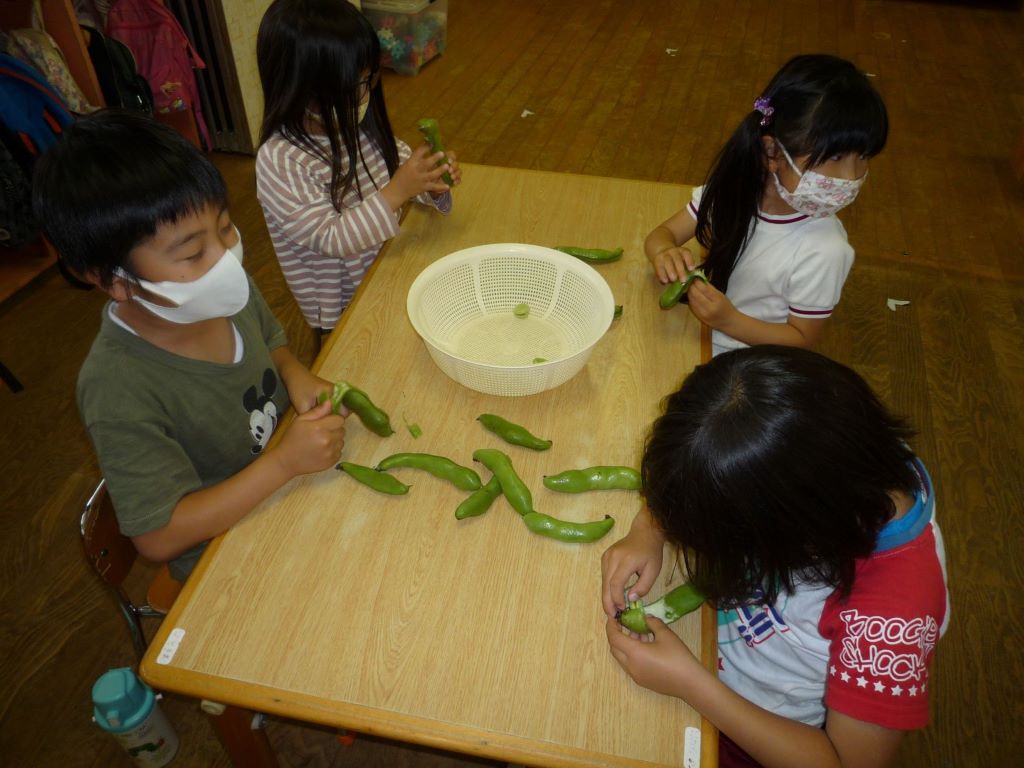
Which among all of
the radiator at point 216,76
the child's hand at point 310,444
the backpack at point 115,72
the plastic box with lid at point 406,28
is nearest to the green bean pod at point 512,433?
the child's hand at point 310,444

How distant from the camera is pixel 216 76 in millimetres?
3762

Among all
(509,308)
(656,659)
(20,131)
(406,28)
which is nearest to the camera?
(656,659)

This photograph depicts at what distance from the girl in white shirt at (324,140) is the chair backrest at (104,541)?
2.47 feet

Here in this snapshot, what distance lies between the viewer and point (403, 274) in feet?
5.42

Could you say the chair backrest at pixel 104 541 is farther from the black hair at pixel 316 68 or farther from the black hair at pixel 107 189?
the black hair at pixel 316 68

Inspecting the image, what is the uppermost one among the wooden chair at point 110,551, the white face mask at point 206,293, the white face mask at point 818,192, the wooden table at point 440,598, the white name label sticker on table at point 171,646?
the white face mask at point 206,293

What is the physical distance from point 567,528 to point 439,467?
0.25 metres

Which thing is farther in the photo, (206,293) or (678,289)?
(678,289)

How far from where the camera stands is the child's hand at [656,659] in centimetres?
94

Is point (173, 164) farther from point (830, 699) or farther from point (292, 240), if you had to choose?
point (830, 699)

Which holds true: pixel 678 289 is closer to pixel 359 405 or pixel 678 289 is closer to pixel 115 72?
pixel 359 405

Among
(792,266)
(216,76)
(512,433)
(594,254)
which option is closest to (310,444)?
(512,433)

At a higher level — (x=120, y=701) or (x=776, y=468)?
(x=776, y=468)

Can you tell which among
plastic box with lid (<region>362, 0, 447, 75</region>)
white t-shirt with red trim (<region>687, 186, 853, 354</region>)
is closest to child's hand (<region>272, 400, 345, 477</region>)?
white t-shirt with red trim (<region>687, 186, 853, 354</region>)
